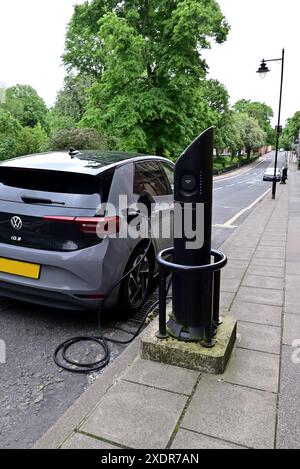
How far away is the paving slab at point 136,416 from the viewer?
2018 mm

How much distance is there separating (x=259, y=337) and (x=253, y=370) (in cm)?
57

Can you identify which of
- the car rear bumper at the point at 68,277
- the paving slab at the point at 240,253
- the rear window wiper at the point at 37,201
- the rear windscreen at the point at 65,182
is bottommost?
the paving slab at the point at 240,253

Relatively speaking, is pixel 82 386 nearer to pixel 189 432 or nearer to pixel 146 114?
pixel 189 432

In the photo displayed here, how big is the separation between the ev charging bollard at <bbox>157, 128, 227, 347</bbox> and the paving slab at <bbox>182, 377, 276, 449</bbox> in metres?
0.37

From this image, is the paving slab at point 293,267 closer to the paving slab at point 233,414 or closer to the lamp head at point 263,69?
the paving slab at point 233,414

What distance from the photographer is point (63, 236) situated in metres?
3.23

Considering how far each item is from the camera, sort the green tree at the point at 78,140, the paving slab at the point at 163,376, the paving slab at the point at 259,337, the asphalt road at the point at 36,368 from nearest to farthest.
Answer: the asphalt road at the point at 36,368 < the paving slab at the point at 163,376 < the paving slab at the point at 259,337 < the green tree at the point at 78,140

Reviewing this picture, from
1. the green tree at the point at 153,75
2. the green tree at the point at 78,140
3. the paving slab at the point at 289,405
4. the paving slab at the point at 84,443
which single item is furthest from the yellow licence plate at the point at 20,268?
the green tree at the point at 153,75

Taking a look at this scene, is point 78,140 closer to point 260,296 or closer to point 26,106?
point 260,296

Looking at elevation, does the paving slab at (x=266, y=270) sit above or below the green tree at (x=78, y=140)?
below

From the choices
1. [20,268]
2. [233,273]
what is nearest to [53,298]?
[20,268]

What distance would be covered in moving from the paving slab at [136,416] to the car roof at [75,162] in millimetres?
1863
